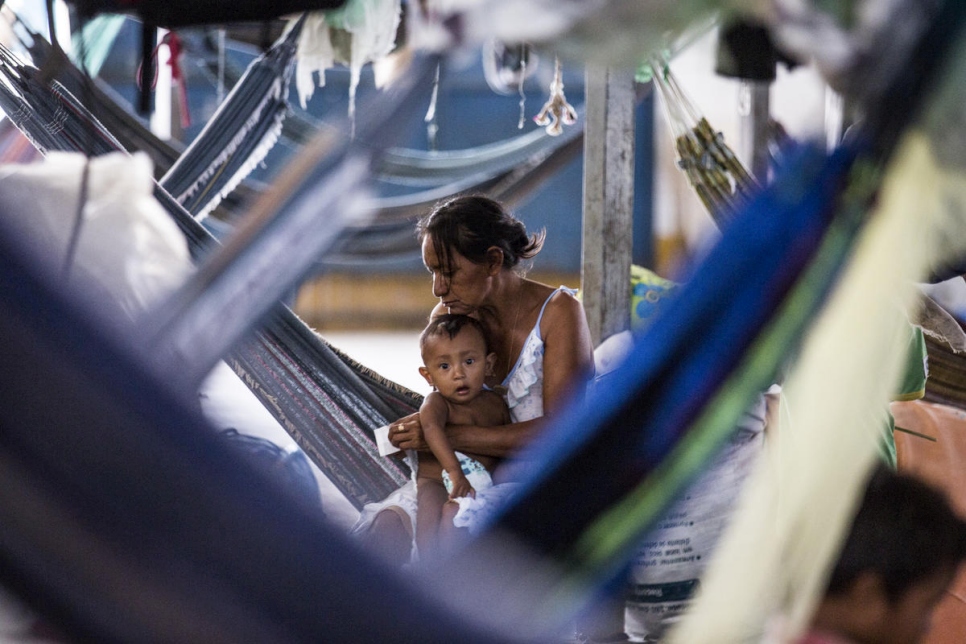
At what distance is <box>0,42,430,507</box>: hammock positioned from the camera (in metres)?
1.59

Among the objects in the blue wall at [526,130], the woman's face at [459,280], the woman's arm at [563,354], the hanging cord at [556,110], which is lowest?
the woman's arm at [563,354]

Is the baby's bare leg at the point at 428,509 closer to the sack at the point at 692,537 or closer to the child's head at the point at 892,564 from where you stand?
the sack at the point at 692,537

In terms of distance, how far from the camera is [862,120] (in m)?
0.80

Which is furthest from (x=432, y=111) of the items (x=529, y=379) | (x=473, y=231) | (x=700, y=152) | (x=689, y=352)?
(x=689, y=352)

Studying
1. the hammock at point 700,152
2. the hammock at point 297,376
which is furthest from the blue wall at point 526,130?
the hammock at point 297,376

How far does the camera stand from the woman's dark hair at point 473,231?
1646mm

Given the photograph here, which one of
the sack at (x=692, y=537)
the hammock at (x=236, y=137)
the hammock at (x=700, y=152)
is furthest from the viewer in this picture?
the hammock at (x=236, y=137)

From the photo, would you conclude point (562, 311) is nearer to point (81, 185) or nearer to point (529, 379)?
point (529, 379)

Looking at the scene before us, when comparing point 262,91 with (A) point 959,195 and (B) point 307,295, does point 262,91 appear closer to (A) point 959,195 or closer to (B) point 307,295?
(A) point 959,195

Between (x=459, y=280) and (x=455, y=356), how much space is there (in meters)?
0.14

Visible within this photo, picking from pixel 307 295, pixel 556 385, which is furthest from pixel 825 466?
pixel 307 295

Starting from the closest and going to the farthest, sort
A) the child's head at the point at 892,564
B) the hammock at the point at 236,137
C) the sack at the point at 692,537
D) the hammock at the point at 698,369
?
1. the hammock at the point at 698,369
2. the child's head at the point at 892,564
3. the sack at the point at 692,537
4. the hammock at the point at 236,137

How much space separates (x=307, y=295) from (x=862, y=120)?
6201 mm

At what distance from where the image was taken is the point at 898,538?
1.06 metres
